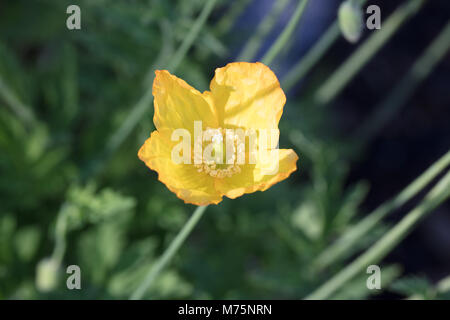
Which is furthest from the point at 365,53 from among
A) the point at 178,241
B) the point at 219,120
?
the point at 178,241

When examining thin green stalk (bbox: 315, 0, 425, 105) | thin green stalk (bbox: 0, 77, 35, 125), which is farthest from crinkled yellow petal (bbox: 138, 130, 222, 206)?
thin green stalk (bbox: 315, 0, 425, 105)

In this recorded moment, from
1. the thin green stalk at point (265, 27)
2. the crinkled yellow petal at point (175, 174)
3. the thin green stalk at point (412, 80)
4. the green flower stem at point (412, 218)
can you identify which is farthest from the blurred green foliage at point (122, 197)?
the thin green stalk at point (412, 80)

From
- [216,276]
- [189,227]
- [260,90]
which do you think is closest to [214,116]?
[260,90]

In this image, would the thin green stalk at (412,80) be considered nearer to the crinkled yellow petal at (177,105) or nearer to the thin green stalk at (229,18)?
the thin green stalk at (229,18)

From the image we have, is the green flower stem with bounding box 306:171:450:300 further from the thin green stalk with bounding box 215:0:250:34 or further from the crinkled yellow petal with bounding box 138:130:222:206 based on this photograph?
Result: the thin green stalk with bounding box 215:0:250:34

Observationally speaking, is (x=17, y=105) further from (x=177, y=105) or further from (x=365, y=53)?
(x=365, y=53)

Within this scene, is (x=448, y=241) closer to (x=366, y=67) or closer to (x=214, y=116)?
(x=366, y=67)

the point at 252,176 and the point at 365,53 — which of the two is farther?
the point at 365,53
